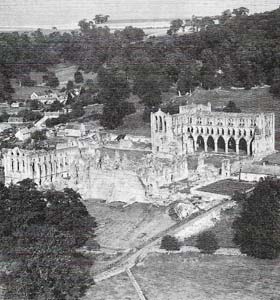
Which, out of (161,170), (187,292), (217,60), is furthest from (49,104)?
(187,292)

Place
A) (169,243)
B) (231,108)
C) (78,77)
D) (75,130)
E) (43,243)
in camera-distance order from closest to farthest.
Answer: (43,243), (169,243), (231,108), (75,130), (78,77)

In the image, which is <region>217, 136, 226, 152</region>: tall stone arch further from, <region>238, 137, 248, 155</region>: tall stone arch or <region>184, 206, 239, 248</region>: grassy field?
<region>184, 206, 239, 248</region>: grassy field

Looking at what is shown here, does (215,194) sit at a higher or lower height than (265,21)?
lower

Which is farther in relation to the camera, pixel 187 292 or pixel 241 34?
pixel 241 34

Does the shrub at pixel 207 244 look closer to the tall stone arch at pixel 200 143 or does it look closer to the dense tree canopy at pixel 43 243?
the dense tree canopy at pixel 43 243

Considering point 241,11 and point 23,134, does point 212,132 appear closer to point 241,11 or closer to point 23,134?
point 23,134

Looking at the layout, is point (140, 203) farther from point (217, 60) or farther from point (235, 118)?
point (217, 60)

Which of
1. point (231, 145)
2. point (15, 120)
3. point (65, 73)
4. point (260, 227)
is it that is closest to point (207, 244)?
point (260, 227)

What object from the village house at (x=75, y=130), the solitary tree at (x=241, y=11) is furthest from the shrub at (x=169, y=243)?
the solitary tree at (x=241, y=11)
